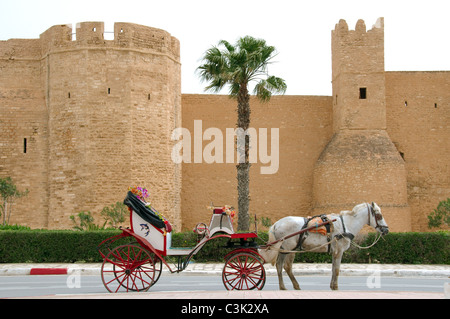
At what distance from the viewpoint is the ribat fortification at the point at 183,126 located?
20828 mm

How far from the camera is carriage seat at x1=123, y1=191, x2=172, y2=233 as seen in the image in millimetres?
9891

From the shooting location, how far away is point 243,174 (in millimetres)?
18484

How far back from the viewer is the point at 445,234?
52.3ft

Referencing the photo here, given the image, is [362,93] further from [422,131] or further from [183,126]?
[183,126]

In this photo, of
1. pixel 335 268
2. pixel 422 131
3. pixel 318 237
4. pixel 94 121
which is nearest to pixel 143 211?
pixel 318 237

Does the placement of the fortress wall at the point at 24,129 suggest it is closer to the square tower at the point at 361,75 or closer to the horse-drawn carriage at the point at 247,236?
the square tower at the point at 361,75

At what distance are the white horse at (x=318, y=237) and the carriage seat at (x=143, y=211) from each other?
62.3 inches

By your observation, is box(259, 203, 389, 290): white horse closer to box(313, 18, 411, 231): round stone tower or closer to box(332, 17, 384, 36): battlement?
box(313, 18, 411, 231): round stone tower

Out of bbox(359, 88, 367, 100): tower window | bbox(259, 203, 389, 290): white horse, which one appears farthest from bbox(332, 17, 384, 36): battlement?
bbox(259, 203, 389, 290): white horse

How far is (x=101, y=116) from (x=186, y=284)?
34.1 ft

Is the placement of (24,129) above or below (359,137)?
above

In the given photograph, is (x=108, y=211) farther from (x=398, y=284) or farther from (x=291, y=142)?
(x=398, y=284)

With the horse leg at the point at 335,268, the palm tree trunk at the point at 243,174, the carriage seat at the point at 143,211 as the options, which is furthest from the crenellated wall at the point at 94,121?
the horse leg at the point at 335,268
